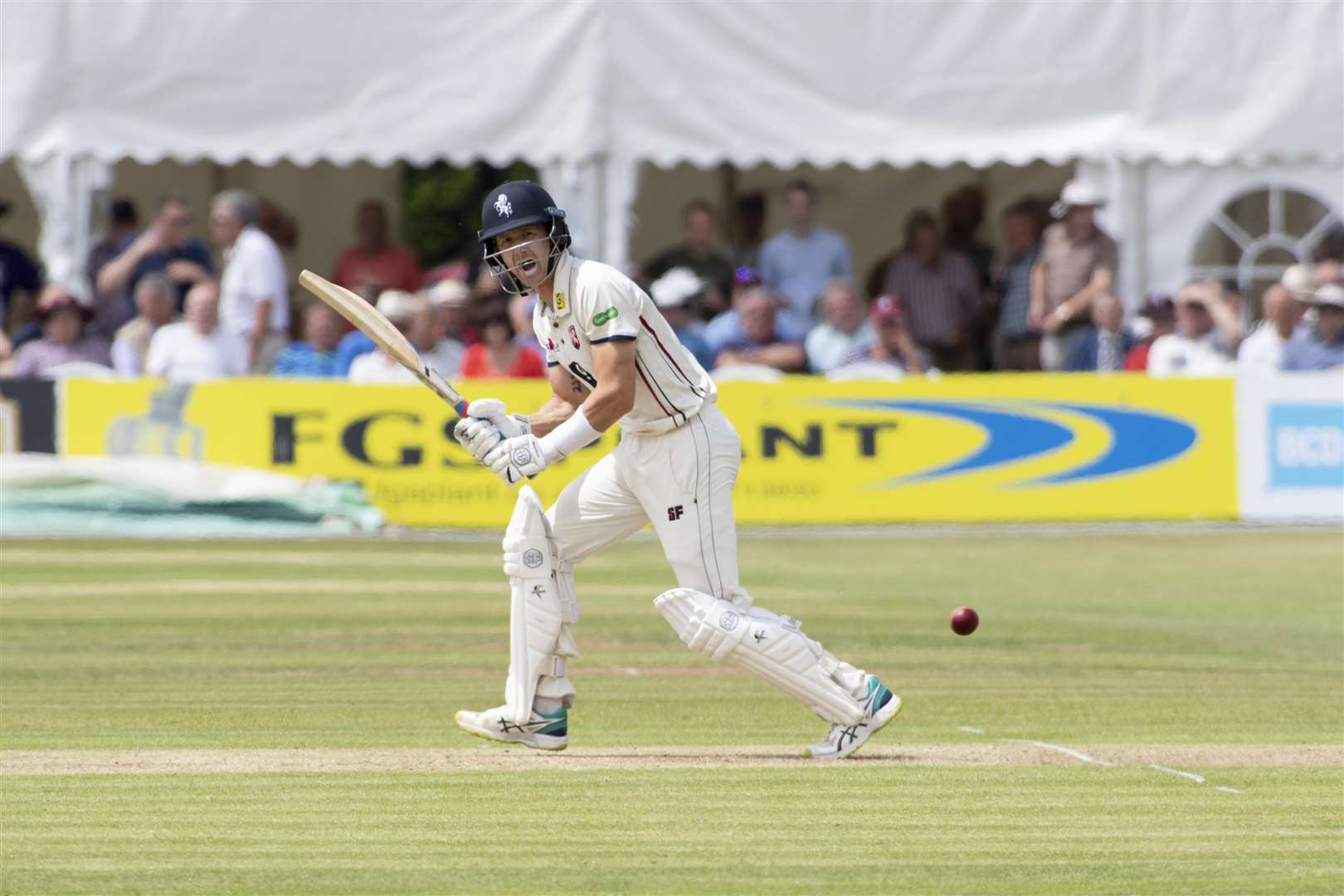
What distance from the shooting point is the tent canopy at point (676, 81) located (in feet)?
55.6

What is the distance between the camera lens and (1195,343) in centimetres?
1653

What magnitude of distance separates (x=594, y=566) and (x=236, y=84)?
16.6ft

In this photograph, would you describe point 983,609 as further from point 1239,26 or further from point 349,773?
point 1239,26

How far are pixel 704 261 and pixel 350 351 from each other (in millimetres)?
2869

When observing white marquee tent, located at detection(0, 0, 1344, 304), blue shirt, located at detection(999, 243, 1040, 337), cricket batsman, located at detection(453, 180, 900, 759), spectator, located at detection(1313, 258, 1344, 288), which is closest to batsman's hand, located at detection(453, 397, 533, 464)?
cricket batsman, located at detection(453, 180, 900, 759)

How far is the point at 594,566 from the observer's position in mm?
14359

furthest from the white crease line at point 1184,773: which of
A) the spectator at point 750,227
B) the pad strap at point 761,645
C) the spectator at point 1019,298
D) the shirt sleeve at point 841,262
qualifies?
the spectator at point 750,227

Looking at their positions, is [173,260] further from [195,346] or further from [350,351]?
[350,351]

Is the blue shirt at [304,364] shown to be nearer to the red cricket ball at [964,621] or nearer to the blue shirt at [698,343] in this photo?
the blue shirt at [698,343]

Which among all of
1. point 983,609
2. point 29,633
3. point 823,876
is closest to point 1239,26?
point 983,609

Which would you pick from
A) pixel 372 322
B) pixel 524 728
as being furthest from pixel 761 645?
pixel 372 322

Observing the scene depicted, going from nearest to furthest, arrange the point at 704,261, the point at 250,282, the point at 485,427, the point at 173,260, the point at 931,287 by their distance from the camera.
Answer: the point at 485,427 → the point at 250,282 → the point at 173,260 → the point at 704,261 → the point at 931,287

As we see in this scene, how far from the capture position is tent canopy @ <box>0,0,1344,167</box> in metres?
17.0

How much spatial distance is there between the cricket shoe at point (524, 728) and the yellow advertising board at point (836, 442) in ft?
24.5
